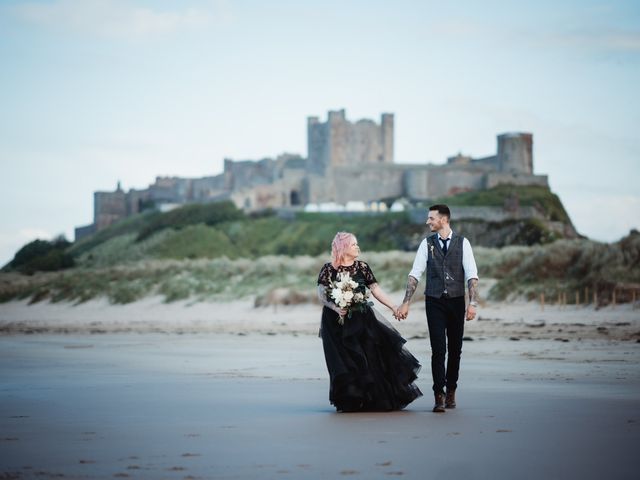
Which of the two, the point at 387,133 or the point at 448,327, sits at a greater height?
the point at 387,133

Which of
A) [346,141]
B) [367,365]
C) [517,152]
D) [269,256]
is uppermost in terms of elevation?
[346,141]

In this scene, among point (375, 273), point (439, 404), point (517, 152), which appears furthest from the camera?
point (517, 152)

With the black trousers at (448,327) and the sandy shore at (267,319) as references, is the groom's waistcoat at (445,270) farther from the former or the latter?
the sandy shore at (267,319)

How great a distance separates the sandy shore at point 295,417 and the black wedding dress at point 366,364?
0.56 ft

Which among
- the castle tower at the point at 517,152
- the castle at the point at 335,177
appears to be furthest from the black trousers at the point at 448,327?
the castle tower at the point at 517,152

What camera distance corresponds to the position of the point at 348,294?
25.6 ft

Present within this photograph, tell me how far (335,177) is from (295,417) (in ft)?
251

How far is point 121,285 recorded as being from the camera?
33.9 m

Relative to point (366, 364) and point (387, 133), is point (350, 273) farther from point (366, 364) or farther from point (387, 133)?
point (387, 133)

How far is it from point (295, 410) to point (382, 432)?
4.41 feet

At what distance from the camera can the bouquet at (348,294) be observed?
7801 millimetres

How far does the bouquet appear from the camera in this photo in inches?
307

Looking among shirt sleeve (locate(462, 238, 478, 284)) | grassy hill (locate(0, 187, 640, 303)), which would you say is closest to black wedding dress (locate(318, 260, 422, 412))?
shirt sleeve (locate(462, 238, 478, 284))

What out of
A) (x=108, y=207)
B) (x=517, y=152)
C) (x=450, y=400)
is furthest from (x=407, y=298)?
(x=108, y=207)
